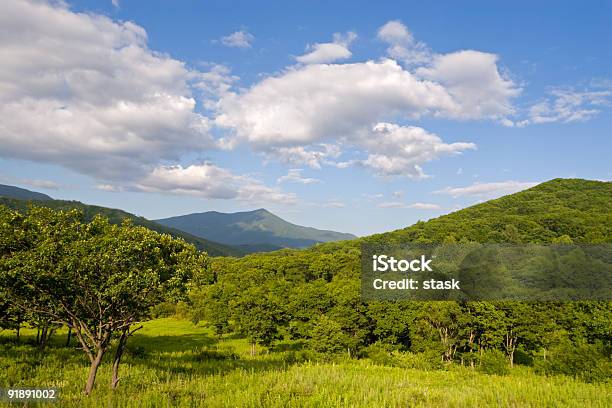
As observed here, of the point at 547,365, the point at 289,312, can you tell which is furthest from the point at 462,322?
the point at 289,312

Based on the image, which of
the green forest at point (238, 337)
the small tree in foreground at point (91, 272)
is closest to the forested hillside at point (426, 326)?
the green forest at point (238, 337)

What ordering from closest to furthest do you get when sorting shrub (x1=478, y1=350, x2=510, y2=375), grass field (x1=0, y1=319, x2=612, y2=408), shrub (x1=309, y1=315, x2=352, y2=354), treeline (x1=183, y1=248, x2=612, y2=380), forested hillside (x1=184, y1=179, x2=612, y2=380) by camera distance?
1. grass field (x1=0, y1=319, x2=612, y2=408)
2. shrub (x1=478, y1=350, x2=510, y2=375)
3. forested hillside (x1=184, y1=179, x2=612, y2=380)
4. treeline (x1=183, y1=248, x2=612, y2=380)
5. shrub (x1=309, y1=315, x2=352, y2=354)

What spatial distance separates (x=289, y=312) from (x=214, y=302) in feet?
64.9

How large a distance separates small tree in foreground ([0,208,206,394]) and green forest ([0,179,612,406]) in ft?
0.32

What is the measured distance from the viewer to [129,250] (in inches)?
831

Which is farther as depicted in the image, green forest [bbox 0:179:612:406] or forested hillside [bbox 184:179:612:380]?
→ forested hillside [bbox 184:179:612:380]

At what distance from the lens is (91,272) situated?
69.5 ft

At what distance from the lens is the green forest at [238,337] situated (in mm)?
21312

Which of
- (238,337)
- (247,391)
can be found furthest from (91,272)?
(238,337)

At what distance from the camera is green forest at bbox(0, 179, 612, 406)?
69.9ft

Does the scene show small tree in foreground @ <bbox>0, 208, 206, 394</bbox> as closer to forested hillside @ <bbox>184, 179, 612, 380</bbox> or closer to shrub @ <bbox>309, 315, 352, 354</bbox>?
shrub @ <bbox>309, 315, 352, 354</bbox>

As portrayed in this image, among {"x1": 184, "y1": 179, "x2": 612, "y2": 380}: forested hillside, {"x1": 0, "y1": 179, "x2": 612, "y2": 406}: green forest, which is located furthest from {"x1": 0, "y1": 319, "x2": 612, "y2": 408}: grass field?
{"x1": 184, "y1": 179, "x2": 612, "y2": 380}: forested hillside

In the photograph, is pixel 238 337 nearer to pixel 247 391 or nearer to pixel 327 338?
pixel 327 338

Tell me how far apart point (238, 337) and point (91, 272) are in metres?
76.7
